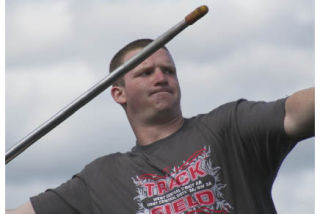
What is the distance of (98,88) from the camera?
3594 mm

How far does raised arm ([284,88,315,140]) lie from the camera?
12.1 feet

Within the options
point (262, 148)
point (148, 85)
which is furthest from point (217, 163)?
point (148, 85)

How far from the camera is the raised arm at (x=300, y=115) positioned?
12.1 feet

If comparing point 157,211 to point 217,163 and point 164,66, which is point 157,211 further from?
point 164,66

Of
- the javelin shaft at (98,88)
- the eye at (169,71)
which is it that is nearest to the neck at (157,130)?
the eye at (169,71)

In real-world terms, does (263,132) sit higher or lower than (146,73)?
lower

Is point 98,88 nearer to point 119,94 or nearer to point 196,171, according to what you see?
point 196,171

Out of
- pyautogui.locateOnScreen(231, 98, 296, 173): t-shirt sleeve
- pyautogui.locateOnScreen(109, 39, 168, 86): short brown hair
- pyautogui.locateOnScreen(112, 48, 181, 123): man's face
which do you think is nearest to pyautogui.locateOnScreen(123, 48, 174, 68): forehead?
pyautogui.locateOnScreen(112, 48, 181, 123): man's face

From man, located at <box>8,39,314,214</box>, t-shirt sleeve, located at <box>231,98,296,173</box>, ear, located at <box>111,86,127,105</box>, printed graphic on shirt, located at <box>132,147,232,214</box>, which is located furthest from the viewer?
ear, located at <box>111,86,127,105</box>

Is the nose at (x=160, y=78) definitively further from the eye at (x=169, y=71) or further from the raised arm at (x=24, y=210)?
the raised arm at (x=24, y=210)

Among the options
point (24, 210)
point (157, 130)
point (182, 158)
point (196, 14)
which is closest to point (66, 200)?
point (24, 210)

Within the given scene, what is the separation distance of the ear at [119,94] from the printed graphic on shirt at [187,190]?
0.98 meters

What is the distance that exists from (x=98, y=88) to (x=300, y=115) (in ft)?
3.70

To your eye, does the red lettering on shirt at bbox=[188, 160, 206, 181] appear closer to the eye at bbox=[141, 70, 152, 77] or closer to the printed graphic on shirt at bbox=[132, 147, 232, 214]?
the printed graphic on shirt at bbox=[132, 147, 232, 214]
